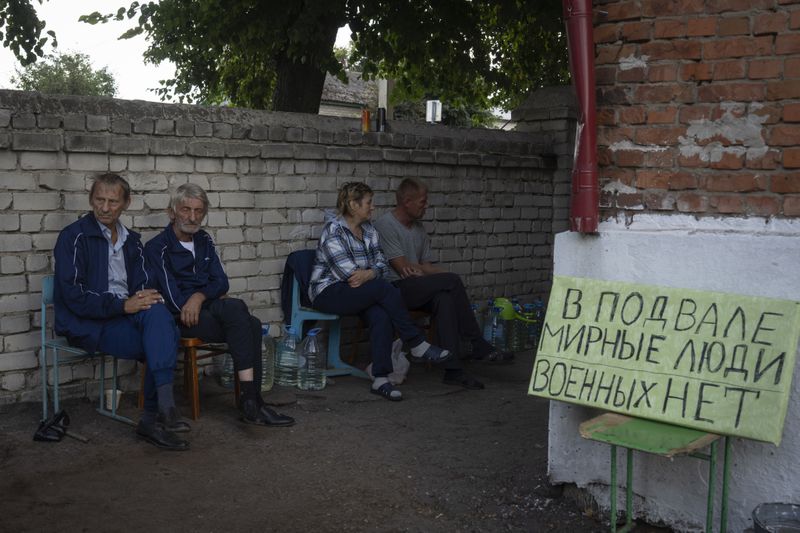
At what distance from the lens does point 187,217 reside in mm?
5711

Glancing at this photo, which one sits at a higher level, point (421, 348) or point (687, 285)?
point (687, 285)

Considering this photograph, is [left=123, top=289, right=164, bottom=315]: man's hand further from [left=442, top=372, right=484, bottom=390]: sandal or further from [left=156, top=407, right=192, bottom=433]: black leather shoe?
[left=442, top=372, right=484, bottom=390]: sandal

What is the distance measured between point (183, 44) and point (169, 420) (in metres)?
7.08

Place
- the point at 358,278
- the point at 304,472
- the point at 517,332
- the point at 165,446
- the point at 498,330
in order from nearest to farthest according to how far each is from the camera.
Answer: the point at 304,472 → the point at 165,446 → the point at 358,278 → the point at 498,330 → the point at 517,332

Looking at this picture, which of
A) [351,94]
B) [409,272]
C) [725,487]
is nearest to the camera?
[725,487]

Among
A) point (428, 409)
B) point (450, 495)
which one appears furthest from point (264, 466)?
point (428, 409)

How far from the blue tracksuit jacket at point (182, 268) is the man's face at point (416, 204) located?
187cm

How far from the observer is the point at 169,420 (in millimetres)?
5172

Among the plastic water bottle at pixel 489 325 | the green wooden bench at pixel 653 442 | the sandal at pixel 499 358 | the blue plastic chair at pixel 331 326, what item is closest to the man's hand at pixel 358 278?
the blue plastic chair at pixel 331 326

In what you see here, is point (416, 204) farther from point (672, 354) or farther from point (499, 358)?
point (672, 354)

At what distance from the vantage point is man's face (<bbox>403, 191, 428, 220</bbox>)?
23.9 ft

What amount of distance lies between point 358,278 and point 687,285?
3.13 meters

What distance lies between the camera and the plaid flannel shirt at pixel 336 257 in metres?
6.59

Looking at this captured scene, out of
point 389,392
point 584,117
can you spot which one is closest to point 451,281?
point 389,392
